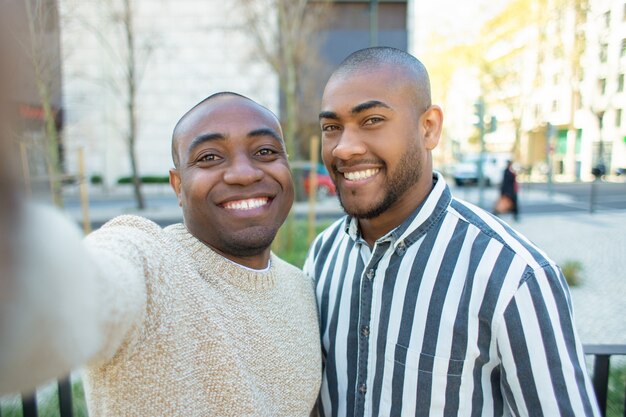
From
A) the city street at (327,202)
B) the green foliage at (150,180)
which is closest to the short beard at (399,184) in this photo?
the city street at (327,202)

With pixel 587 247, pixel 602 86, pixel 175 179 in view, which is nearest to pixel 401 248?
pixel 175 179

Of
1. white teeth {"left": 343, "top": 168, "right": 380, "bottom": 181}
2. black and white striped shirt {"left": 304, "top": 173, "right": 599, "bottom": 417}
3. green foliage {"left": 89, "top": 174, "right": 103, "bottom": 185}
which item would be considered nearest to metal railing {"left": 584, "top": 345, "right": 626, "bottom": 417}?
black and white striped shirt {"left": 304, "top": 173, "right": 599, "bottom": 417}

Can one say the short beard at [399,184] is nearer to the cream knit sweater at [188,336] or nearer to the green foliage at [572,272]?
the cream knit sweater at [188,336]

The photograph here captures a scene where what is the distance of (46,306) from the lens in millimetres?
522

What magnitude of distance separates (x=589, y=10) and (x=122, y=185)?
74.4 feet

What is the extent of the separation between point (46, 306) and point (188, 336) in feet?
2.47

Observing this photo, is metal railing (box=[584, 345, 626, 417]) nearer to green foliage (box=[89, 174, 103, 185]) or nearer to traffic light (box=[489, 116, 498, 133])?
traffic light (box=[489, 116, 498, 133])

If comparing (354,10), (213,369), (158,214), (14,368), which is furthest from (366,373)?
(354,10)

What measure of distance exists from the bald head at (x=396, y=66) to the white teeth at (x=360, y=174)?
324 millimetres

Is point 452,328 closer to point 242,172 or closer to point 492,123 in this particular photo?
point 242,172

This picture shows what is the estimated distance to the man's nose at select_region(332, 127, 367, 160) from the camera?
5.79ft

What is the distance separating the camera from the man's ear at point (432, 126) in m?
1.85

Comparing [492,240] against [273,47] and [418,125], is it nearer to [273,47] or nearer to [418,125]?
[418,125]

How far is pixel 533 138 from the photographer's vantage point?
4191 cm
